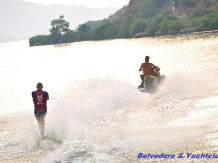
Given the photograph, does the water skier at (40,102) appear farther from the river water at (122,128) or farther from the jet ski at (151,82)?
the jet ski at (151,82)

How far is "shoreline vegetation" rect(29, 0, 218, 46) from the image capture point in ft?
269

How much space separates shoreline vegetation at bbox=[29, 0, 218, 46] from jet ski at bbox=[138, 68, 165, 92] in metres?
56.5

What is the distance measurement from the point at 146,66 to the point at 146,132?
29.2 ft

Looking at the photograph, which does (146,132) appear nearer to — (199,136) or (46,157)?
(199,136)

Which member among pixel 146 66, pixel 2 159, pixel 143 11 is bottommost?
pixel 2 159

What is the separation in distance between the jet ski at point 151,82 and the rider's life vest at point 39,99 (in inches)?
310

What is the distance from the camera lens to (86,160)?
8914 mm

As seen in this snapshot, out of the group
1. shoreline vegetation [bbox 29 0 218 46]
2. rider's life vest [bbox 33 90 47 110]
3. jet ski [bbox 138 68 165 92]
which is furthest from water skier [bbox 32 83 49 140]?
shoreline vegetation [bbox 29 0 218 46]

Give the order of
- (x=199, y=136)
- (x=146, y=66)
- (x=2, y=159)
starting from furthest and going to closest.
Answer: (x=146, y=66) → (x=2, y=159) → (x=199, y=136)

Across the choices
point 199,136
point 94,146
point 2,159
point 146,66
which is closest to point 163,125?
point 199,136

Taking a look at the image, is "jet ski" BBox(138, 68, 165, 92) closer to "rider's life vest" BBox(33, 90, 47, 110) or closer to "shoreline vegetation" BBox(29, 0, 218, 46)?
"rider's life vest" BBox(33, 90, 47, 110)

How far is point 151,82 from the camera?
1900 cm

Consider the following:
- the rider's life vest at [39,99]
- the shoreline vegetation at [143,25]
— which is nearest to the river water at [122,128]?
the rider's life vest at [39,99]

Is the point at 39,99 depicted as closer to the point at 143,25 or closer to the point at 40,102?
the point at 40,102
